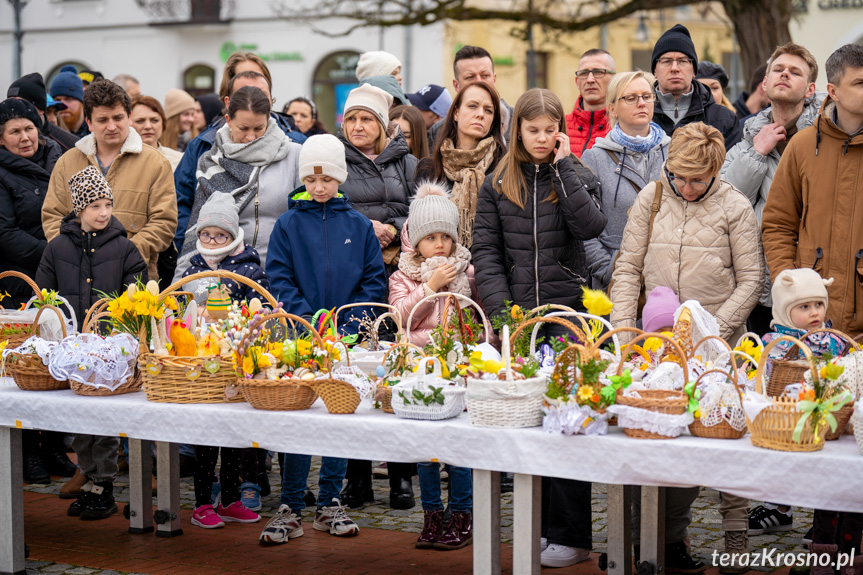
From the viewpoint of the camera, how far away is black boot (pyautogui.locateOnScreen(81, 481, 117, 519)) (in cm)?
582

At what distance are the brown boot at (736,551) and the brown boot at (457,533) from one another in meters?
1.19

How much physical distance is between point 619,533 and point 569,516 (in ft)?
1.31

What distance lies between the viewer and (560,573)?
4750 millimetres

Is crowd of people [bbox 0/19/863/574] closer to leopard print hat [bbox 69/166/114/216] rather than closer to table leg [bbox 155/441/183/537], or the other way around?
leopard print hat [bbox 69/166/114/216]

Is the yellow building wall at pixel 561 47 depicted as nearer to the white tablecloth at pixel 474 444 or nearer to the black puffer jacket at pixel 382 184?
the black puffer jacket at pixel 382 184

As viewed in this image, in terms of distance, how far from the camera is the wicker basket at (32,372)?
4.83 m

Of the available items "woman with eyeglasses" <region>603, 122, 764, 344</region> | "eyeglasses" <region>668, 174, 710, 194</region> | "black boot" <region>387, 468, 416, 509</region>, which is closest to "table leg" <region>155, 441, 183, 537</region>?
"black boot" <region>387, 468, 416, 509</region>

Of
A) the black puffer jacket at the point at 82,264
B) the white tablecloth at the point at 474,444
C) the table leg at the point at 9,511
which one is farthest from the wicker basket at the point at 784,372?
the black puffer jacket at the point at 82,264

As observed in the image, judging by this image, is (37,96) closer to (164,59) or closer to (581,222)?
(581,222)

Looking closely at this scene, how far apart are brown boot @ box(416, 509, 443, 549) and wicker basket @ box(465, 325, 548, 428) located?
1405 mm

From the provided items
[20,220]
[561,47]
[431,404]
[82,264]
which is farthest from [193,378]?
[561,47]

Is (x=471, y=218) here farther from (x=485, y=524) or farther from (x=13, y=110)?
(x=13, y=110)

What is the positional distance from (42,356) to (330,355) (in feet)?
4.52

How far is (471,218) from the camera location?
5.90 metres
